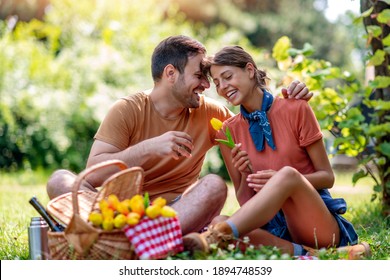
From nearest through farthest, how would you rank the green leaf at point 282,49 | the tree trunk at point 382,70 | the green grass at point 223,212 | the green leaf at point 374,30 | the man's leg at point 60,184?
the green grass at point 223,212, the man's leg at point 60,184, the green leaf at point 374,30, the tree trunk at point 382,70, the green leaf at point 282,49

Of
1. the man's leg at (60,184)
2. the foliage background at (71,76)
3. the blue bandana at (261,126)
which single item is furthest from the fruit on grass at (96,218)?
the foliage background at (71,76)

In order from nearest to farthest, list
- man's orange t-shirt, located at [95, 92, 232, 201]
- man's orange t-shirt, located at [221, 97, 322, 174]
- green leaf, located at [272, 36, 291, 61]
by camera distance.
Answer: man's orange t-shirt, located at [221, 97, 322, 174], man's orange t-shirt, located at [95, 92, 232, 201], green leaf, located at [272, 36, 291, 61]

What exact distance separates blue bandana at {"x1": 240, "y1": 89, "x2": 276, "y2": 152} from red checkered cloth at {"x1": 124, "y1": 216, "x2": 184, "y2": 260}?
0.85 metres

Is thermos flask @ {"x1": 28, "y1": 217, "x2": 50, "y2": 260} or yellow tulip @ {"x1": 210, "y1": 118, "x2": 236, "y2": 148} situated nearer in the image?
thermos flask @ {"x1": 28, "y1": 217, "x2": 50, "y2": 260}

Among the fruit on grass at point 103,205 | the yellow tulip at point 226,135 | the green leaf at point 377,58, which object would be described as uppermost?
the green leaf at point 377,58

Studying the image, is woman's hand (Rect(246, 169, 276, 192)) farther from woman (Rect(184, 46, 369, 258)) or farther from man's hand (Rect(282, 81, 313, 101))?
man's hand (Rect(282, 81, 313, 101))

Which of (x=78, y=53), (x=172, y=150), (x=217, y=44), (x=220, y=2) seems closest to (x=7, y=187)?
(x=78, y=53)

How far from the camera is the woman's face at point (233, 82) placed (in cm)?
371

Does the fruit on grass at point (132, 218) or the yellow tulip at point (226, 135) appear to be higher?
the yellow tulip at point (226, 135)

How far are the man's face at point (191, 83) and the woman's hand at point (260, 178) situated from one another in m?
0.79

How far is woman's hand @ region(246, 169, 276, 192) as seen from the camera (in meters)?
3.43

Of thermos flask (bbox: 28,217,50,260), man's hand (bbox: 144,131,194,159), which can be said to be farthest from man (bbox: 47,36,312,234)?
thermos flask (bbox: 28,217,50,260)

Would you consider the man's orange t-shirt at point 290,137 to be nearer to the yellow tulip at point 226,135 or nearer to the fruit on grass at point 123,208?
the yellow tulip at point 226,135
